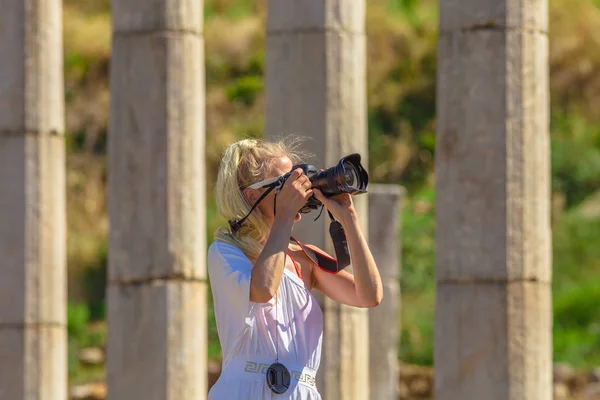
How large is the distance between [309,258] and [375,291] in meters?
0.50

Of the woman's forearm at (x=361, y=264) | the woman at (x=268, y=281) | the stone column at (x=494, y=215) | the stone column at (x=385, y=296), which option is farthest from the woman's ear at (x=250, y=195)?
the stone column at (x=385, y=296)

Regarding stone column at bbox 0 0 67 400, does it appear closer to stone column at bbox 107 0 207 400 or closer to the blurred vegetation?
stone column at bbox 107 0 207 400

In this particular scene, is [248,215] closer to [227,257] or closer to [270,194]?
[270,194]

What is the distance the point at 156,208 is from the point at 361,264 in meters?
12.2

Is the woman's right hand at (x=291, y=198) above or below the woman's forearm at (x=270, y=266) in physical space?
above

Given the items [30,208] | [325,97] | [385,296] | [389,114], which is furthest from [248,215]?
[389,114]

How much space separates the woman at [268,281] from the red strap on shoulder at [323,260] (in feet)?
0.04

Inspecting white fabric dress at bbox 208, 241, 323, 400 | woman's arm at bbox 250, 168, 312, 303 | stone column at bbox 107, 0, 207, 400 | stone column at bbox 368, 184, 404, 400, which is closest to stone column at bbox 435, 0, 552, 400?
stone column at bbox 107, 0, 207, 400

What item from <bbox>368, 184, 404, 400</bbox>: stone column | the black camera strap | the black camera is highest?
the black camera

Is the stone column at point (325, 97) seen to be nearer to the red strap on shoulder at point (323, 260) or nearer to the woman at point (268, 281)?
the red strap on shoulder at point (323, 260)

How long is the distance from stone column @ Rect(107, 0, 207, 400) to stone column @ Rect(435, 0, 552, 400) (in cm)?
396

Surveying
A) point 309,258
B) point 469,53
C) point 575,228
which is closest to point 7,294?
point 469,53

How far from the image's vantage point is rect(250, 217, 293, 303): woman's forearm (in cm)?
779

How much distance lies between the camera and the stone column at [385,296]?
25.5m
